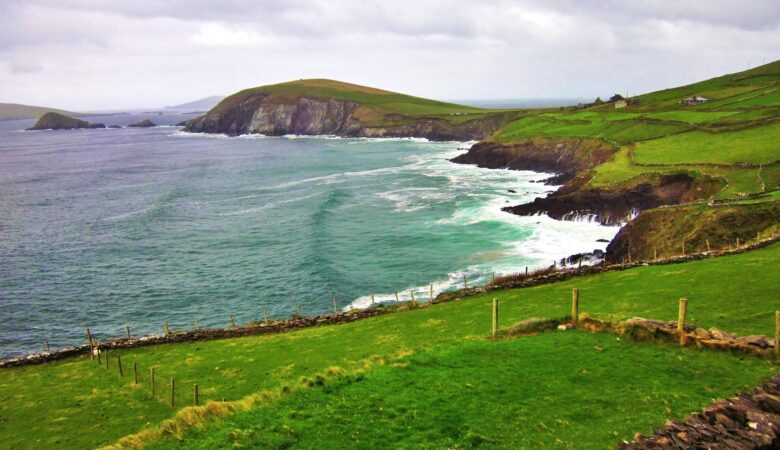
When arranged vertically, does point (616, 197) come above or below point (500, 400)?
above

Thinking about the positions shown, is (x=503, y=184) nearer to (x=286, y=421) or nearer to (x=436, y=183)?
(x=436, y=183)

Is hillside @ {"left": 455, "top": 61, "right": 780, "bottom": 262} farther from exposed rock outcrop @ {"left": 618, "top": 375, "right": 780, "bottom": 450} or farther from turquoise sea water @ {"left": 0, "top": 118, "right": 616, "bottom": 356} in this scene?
A: exposed rock outcrop @ {"left": 618, "top": 375, "right": 780, "bottom": 450}

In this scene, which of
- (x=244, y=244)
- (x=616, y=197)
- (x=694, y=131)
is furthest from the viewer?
(x=694, y=131)

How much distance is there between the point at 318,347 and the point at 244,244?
46537 mm

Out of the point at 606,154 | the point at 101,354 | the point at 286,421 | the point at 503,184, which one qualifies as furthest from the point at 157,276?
the point at 606,154

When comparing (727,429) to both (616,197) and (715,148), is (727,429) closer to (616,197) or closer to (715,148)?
(616,197)

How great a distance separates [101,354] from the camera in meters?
39.5

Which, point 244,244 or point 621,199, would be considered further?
point 621,199

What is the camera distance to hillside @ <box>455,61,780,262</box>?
5497cm

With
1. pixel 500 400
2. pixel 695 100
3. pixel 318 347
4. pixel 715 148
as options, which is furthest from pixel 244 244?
pixel 695 100

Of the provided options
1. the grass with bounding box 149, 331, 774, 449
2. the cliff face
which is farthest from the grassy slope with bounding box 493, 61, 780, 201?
→ the grass with bounding box 149, 331, 774, 449

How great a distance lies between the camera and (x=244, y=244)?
78.1 m

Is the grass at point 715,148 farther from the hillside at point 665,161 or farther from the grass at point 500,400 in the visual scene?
the grass at point 500,400

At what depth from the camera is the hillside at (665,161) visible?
2164 inches
